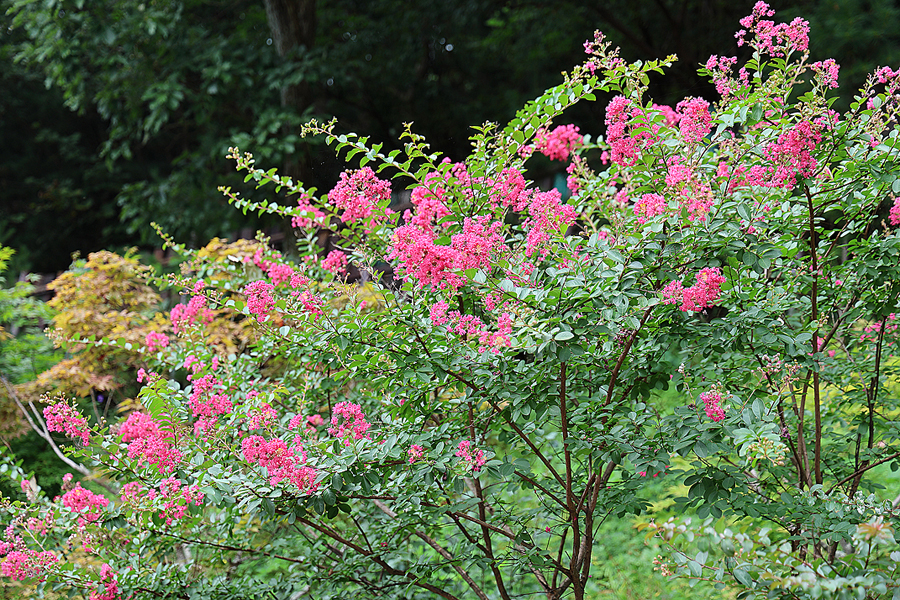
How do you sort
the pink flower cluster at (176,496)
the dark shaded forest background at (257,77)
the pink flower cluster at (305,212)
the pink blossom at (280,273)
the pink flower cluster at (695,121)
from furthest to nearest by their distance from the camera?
1. the dark shaded forest background at (257,77)
2. the pink flower cluster at (305,212)
3. the pink blossom at (280,273)
4. the pink flower cluster at (176,496)
5. the pink flower cluster at (695,121)

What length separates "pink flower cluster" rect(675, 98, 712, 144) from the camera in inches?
63.4

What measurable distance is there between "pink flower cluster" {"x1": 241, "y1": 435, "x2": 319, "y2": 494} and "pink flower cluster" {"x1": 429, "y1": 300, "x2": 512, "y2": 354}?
46 cm

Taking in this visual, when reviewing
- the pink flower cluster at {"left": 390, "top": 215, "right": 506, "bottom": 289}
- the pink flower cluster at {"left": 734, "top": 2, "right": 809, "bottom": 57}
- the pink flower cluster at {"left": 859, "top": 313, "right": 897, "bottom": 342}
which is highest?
the pink flower cluster at {"left": 859, "top": 313, "right": 897, "bottom": 342}

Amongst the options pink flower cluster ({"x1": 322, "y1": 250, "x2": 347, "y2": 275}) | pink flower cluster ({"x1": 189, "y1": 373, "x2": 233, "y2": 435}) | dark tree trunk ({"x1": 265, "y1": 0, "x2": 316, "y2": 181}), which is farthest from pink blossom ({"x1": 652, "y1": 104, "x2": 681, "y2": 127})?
dark tree trunk ({"x1": 265, "y1": 0, "x2": 316, "y2": 181})

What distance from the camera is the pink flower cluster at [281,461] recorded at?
160 cm

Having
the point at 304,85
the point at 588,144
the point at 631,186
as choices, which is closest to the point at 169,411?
the point at 631,186

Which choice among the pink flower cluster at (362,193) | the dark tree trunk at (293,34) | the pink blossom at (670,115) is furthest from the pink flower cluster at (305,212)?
the dark tree trunk at (293,34)

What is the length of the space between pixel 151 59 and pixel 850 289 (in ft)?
24.8

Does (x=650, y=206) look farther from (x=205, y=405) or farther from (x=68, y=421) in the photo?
(x=68, y=421)

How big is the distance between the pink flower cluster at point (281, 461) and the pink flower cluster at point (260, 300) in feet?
1.08

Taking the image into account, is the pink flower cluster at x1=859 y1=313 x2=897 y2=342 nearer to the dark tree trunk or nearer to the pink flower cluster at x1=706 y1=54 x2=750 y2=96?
the pink flower cluster at x1=706 y1=54 x2=750 y2=96

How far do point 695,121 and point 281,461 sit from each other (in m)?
1.29

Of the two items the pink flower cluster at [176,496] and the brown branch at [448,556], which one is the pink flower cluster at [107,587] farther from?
the brown branch at [448,556]

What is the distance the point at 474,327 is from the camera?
170 cm
